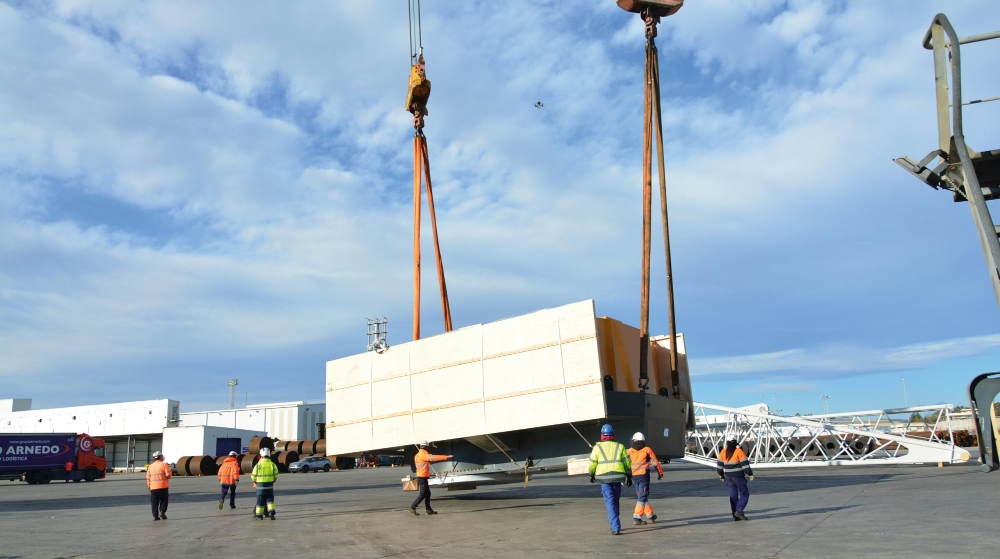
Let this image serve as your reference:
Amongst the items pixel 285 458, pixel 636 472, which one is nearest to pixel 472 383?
pixel 636 472

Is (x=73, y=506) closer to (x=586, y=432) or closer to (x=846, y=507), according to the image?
(x=586, y=432)

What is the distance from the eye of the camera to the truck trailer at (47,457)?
41.8 metres

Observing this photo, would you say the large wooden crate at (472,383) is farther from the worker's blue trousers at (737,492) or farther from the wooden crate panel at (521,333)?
the worker's blue trousers at (737,492)

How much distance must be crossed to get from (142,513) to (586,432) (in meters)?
11.9

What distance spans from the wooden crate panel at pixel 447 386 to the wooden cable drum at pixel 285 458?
1539 inches

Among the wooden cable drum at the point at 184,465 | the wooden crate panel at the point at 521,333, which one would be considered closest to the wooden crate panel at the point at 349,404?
the wooden crate panel at the point at 521,333

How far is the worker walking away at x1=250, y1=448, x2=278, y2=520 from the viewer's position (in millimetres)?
15062

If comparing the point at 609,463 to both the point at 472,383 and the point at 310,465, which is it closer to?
the point at 472,383

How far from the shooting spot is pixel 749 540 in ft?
30.9

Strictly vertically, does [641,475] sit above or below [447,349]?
below

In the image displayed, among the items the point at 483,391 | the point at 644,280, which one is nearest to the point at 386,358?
the point at 483,391

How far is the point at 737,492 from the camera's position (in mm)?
11797

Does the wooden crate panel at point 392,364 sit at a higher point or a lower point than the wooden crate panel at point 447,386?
higher

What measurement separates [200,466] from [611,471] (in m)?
47.5
